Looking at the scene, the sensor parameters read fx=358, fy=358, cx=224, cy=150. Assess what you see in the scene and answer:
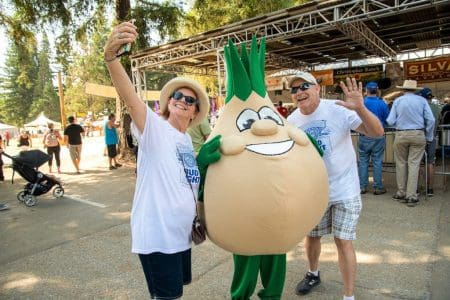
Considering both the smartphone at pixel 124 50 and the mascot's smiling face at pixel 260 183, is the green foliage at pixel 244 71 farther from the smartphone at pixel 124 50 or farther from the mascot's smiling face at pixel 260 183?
the smartphone at pixel 124 50

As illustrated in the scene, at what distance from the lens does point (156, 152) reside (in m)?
1.92

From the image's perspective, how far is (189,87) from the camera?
2146mm

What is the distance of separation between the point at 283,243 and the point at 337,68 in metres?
14.6

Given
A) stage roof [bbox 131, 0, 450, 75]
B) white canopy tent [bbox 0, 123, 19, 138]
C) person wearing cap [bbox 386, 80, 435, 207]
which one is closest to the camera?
person wearing cap [bbox 386, 80, 435, 207]

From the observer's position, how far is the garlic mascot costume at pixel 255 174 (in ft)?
5.93

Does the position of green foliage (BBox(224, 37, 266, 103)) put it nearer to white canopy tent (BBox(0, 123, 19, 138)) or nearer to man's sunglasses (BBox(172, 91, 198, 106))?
man's sunglasses (BBox(172, 91, 198, 106))

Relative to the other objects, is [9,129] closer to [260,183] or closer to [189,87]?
[189,87]

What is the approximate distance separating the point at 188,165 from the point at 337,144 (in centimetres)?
122

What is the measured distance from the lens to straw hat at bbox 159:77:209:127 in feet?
7.00

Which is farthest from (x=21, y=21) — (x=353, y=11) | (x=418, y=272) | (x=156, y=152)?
(x=418, y=272)

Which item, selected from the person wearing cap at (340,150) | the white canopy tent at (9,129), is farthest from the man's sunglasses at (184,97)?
the white canopy tent at (9,129)

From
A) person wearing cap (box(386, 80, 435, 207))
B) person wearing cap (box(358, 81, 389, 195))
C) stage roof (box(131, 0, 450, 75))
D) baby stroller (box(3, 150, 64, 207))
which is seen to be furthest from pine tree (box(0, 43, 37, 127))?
person wearing cap (box(386, 80, 435, 207))

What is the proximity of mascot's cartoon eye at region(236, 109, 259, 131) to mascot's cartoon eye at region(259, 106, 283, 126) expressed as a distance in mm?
35

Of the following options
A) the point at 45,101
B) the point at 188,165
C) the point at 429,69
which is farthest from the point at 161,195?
the point at 45,101
